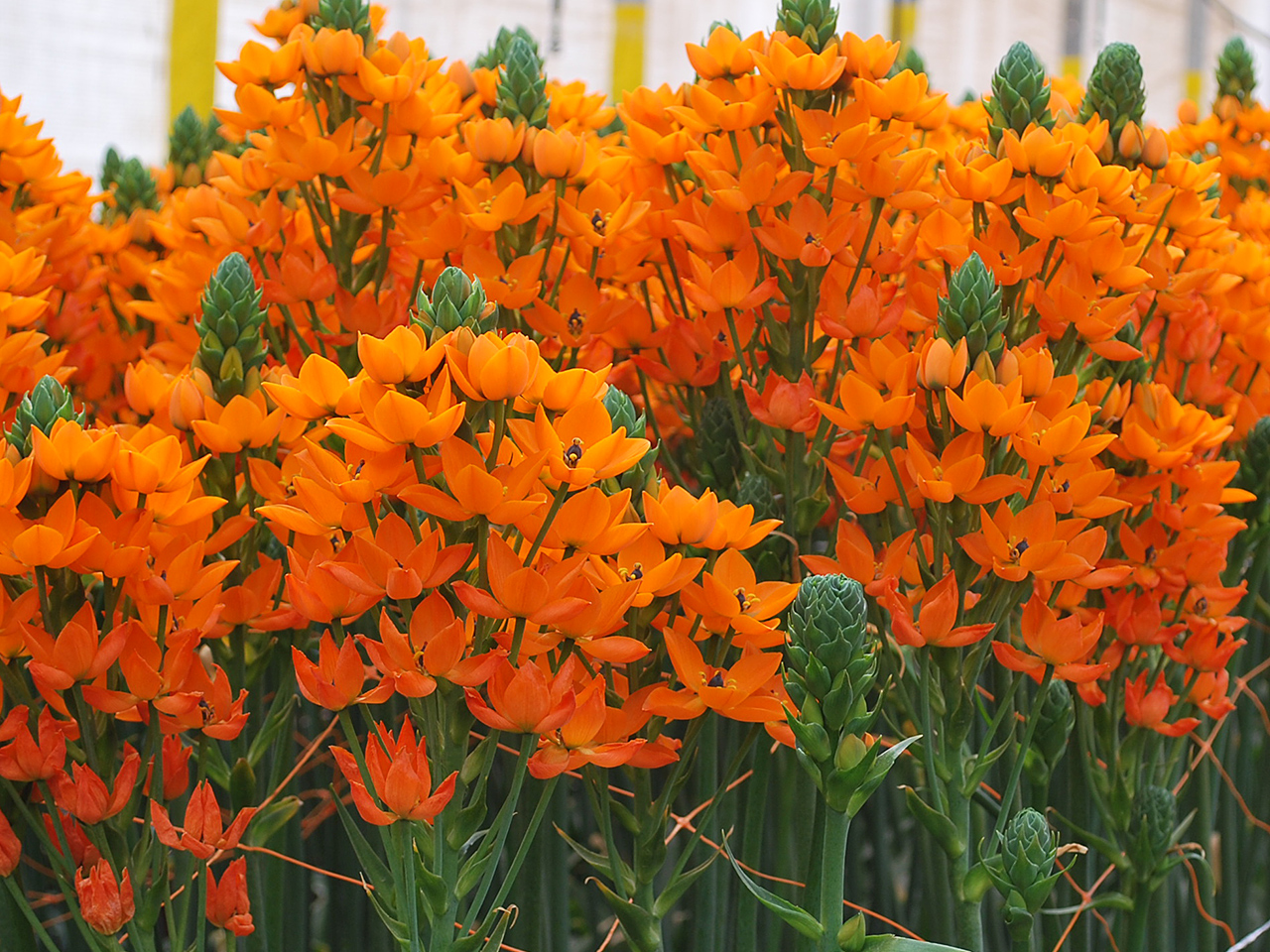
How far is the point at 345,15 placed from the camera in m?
0.62

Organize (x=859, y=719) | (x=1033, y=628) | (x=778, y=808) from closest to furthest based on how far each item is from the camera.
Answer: (x=859, y=719), (x=1033, y=628), (x=778, y=808)

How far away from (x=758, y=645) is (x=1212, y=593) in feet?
0.97

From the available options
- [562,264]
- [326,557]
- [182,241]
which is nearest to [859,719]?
[326,557]

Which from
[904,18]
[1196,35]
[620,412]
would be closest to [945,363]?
[620,412]

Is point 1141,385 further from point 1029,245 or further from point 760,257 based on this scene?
point 760,257

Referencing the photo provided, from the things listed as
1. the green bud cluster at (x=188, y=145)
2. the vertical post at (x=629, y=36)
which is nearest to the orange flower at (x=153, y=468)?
the green bud cluster at (x=188, y=145)

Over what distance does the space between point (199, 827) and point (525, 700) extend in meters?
0.18

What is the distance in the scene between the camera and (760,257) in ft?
1.93

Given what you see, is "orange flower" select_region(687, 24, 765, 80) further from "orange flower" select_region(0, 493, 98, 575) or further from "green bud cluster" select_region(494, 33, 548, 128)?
"orange flower" select_region(0, 493, 98, 575)

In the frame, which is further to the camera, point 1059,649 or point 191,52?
point 191,52

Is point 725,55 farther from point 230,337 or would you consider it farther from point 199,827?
point 199,827

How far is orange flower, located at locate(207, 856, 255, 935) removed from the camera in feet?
1.60

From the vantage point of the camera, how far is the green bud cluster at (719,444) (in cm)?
62

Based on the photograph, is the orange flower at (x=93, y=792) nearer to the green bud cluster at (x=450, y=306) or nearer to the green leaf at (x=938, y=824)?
the green bud cluster at (x=450, y=306)
